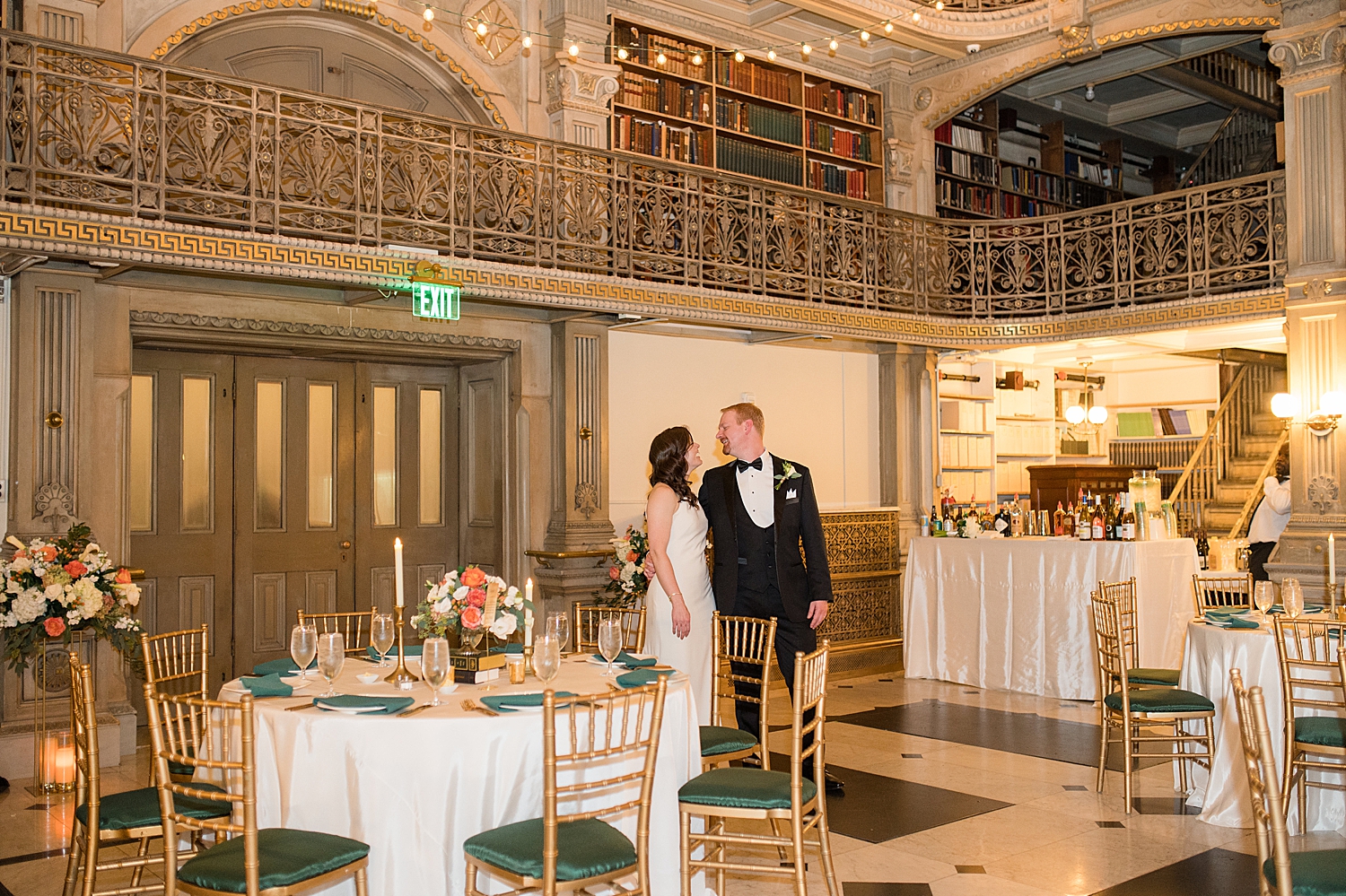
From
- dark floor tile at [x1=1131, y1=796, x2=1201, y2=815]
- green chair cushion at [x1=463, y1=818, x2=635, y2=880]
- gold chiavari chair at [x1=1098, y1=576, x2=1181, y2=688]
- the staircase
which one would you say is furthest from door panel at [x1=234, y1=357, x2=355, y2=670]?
the staircase

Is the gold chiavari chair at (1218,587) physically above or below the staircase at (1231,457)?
below

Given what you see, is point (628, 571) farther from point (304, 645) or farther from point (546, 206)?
point (304, 645)

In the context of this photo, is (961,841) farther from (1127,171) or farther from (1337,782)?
(1127,171)

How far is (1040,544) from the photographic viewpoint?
345 inches

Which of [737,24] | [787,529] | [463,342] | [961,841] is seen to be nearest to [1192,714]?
[961,841]

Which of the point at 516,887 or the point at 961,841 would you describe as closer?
the point at 516,887

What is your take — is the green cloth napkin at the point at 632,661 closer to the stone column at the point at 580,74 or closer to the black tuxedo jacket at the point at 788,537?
the black tuxedo jacket at the point at 788,537

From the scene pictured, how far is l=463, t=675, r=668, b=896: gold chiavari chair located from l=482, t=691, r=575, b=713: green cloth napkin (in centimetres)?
11

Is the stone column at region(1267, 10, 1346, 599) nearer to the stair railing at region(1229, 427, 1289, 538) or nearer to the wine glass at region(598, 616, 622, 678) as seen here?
the stair railing at region(1229, 427, 1289, 538)

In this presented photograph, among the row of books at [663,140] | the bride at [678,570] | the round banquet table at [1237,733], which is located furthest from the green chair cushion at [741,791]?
the row of books at [663,140]

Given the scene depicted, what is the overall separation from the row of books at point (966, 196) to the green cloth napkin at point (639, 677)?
337 inches

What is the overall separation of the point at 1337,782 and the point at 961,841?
66.4 inches

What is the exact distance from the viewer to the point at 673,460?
5184 millimetres

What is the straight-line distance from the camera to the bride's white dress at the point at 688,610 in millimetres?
5137
